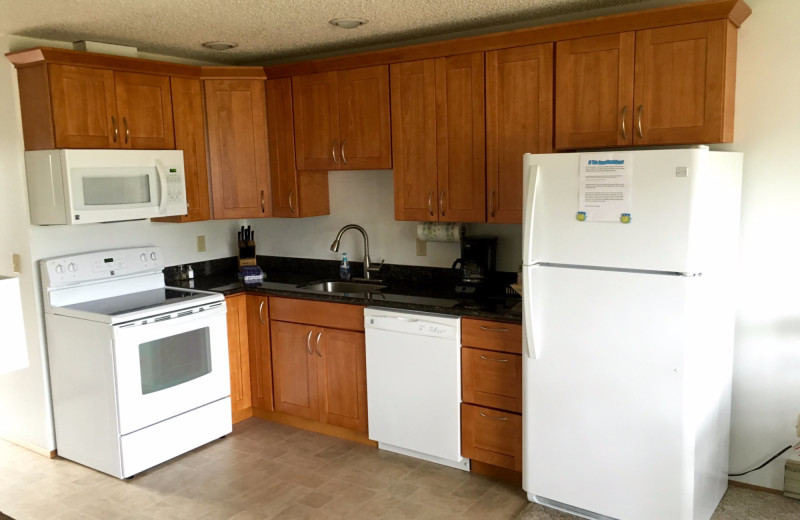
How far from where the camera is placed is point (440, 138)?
11.7ft

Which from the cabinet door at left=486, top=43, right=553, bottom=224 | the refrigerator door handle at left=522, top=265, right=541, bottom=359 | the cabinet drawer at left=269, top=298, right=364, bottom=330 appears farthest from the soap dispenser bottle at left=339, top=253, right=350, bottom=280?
the refrigerator door handle at left=522, top=265, right=541, bottom=359

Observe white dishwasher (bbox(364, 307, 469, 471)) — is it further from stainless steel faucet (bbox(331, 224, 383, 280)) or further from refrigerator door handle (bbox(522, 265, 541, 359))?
stainless steel faucet (bbox(331, 224, 383, 280))

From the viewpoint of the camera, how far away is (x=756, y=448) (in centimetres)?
314

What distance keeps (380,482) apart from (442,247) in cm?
142

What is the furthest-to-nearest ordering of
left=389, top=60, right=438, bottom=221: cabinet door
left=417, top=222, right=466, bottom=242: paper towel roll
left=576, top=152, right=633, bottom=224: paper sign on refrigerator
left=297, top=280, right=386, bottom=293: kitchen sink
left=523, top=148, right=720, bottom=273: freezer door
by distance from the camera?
1. left=297, top=280, right=386, bottom=293: kitchen sink
2. left=417, top=222, right=466, bottom=242: paper towel roll
3. left=389, top=60, right=438, bottom=221: cabinet door
4. left=576, top=152, right=633, bottom=224: paper sign on refrigerator
5. left=523, top=148, right=720, bottom=273: freezer door

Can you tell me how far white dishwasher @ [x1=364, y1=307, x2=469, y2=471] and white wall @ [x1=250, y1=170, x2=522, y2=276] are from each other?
65 cm

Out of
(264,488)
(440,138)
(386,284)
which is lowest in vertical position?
(264,488)

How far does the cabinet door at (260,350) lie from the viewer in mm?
4117

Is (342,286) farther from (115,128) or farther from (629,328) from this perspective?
(629,328)

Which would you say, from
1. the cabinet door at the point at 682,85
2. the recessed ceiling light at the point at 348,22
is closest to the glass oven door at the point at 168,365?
the recessed ceiling light at the point at 348,22

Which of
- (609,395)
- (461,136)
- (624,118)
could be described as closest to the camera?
(609,395)

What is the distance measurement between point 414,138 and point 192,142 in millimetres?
1447

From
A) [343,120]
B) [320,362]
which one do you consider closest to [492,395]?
[320,362]

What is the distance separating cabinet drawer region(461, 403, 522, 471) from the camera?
323cm
